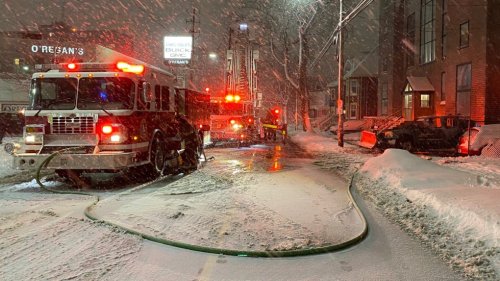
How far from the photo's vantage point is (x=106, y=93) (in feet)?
35.2

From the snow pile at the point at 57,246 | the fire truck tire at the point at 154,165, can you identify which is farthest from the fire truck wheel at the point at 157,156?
the snow pile at the point at 57,246

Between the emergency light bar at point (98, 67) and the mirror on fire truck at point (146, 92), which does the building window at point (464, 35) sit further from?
the emergency light bar at point (98, 67)

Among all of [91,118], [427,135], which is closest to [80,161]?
[91,118]

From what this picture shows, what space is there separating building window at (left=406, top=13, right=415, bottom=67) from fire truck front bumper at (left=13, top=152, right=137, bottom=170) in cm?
3445

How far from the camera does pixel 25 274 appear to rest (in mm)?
4773

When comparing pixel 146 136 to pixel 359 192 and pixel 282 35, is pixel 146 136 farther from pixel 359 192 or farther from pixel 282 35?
pixel 282 35

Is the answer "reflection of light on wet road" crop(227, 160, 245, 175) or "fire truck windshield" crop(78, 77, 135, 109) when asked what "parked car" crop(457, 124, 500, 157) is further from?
"fire truck windshield" crop(78, 77, 135, 109)

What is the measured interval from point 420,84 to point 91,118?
29748 mm

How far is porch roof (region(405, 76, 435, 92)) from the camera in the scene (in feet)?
114

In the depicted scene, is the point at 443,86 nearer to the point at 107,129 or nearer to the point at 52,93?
the point at 107,129

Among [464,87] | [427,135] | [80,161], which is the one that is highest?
[464,87]

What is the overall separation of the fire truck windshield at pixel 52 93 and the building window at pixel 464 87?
2462 cm

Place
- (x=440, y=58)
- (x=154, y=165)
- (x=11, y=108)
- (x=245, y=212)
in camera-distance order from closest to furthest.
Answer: (x=245, y=212) → (x=154, y=165) → (x=11, y=108) → (x=440, y=58)

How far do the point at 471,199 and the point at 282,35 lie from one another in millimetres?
33776
